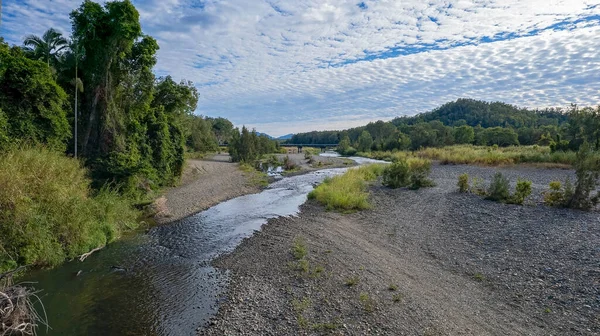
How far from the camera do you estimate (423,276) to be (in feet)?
36.7

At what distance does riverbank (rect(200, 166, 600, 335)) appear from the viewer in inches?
327

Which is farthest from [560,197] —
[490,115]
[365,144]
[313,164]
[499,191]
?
[490,115]

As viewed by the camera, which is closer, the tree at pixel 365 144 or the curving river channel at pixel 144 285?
the curving river channel at pixel 144 285

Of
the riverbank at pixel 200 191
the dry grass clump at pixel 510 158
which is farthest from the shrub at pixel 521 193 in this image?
the riverbank at pixel 200 191

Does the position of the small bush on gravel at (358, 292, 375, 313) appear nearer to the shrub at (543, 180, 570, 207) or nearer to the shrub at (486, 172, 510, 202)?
the shrub at (543, 180, 570, 207)

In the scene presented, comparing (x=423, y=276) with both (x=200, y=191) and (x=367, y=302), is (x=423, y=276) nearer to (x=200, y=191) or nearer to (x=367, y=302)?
(x=367, y=302)

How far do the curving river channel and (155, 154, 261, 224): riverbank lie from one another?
4009 millimetres

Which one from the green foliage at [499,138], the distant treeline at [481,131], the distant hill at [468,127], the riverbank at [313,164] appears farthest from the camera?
the distant hill at [468,127]

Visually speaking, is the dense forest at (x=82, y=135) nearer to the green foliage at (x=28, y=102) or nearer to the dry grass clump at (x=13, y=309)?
the green foliage at (x=28, y=102)

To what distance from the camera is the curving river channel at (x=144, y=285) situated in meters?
9.12

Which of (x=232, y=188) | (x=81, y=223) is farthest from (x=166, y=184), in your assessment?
(x=81, y=223)

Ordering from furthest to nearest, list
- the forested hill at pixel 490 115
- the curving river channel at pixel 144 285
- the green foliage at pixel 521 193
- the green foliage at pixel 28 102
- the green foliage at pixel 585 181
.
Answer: the forested hill at pixel 490 115 → the green foliage at pixel 521 193 → the green foliage at pixel 585 181 → the green foliage at pixel 28 102 → the curving river channel at pixel 144 285

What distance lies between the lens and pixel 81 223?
1396 cm

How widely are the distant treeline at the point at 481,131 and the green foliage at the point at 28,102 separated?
186ft
